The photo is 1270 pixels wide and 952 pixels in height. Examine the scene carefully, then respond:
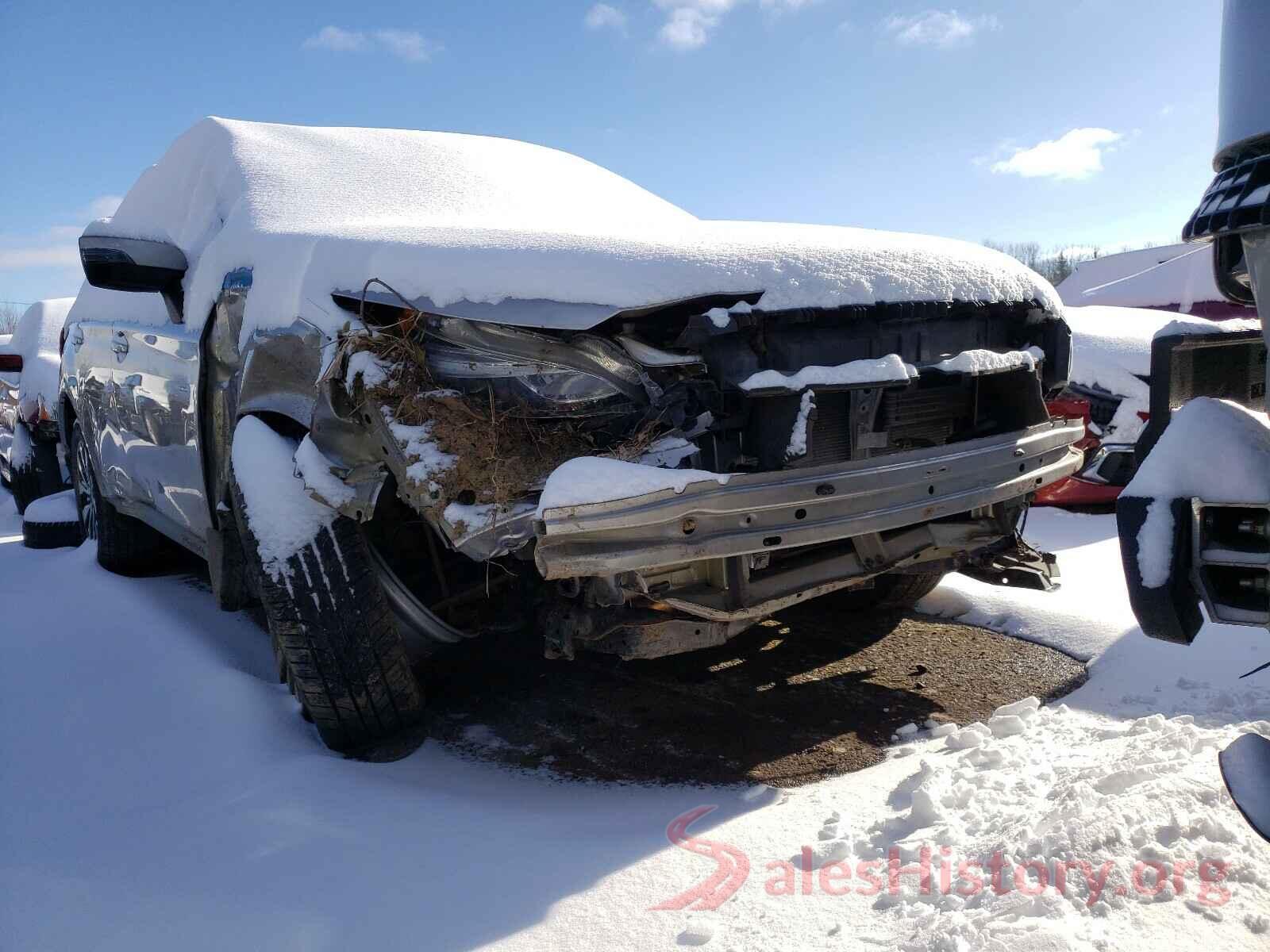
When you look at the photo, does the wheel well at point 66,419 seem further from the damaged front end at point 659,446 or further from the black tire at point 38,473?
Result: the damaged front end at point 659,446

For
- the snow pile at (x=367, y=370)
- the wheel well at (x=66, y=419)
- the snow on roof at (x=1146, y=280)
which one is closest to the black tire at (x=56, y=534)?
the wheel well at (x=66, y=419)

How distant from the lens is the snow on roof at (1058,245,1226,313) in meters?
12.4

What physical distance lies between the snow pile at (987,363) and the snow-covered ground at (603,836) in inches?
40.2

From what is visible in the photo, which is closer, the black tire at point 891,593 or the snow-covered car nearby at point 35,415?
the black tire at point 891,593

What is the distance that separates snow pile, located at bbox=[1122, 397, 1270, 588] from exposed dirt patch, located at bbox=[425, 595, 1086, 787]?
128 cm

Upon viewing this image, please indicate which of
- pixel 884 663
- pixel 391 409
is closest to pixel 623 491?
pixel 391 409

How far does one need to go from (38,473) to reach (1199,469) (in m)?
8.55

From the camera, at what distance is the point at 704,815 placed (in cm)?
228

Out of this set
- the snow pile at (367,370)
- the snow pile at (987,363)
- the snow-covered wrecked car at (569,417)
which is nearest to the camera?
the snow-covered wrecked car at (569,417)

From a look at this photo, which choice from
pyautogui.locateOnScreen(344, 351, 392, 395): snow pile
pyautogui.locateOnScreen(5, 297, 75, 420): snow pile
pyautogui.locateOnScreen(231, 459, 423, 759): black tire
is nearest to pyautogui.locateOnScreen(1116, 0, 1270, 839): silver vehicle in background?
pyautogui.locateOnScreen(344, 351, 392, 395): snow pile

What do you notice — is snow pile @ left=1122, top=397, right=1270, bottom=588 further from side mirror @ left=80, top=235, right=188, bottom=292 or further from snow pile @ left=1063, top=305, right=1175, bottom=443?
snow pile @ left=1063, top=305, right=1175, bottom=443

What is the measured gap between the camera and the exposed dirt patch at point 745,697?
106 inches

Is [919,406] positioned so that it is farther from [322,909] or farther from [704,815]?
[322,909]

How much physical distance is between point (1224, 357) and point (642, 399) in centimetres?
122
